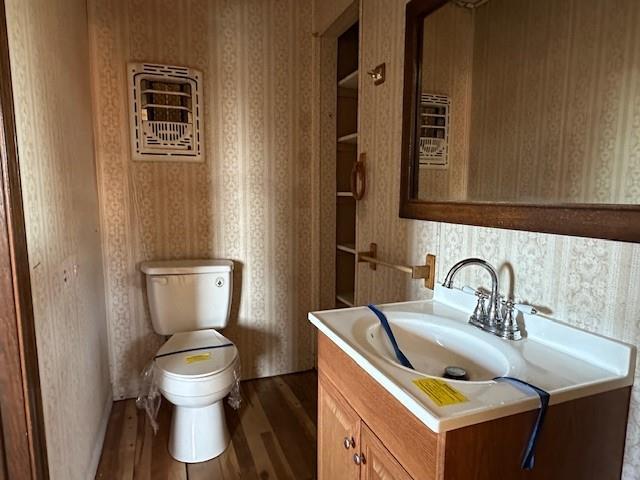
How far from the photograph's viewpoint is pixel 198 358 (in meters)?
1.78

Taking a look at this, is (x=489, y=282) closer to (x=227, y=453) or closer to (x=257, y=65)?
(x=227, y=453)

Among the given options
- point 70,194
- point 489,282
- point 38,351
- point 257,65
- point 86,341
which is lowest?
point 86,341

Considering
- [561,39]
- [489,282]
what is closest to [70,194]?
[489,282]

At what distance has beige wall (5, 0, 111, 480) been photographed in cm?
101

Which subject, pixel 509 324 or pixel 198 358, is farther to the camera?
pixel 198 358

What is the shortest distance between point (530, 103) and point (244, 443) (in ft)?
5.95

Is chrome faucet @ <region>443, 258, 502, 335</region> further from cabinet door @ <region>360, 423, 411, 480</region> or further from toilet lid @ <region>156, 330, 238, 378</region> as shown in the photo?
toilet lid @ <region>156, 330, 238, 378</region>

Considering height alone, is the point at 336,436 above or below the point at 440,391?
below

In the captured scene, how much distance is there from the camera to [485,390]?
741 mm

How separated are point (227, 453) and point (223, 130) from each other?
1673 mm

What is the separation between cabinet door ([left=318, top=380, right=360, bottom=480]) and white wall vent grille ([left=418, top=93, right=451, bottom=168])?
85 centimetres

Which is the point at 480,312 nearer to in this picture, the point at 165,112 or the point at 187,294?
the point at 187,294

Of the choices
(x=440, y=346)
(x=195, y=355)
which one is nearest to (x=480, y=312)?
(x=440, y=346)

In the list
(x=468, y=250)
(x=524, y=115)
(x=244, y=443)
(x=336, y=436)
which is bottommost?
(x=244, y=443)
